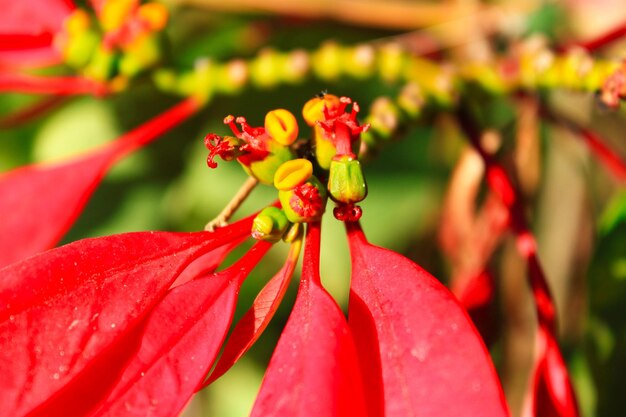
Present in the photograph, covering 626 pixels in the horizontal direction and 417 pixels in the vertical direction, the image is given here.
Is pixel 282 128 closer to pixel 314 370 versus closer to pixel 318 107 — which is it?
pixel 318 107

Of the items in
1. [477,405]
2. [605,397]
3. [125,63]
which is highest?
[125,63]

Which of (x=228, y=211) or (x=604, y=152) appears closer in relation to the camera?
(x=228, y=211)

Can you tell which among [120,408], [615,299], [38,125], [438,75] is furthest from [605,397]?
[38,125]

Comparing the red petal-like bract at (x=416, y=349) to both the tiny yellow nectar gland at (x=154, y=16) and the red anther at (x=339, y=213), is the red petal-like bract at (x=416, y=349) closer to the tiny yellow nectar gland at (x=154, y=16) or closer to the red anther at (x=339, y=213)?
the red anther at (x=339, y=213)

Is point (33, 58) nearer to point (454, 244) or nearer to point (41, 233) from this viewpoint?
point (41, 233)

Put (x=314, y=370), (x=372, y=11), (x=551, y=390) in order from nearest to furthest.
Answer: (x=314, y=370) → (x=551, y=390) → (x=372, y=11)

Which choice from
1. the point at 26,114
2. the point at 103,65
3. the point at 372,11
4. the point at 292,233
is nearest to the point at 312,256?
the point at 292,233

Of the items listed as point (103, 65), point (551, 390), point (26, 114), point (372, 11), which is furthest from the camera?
point (372, 11)
